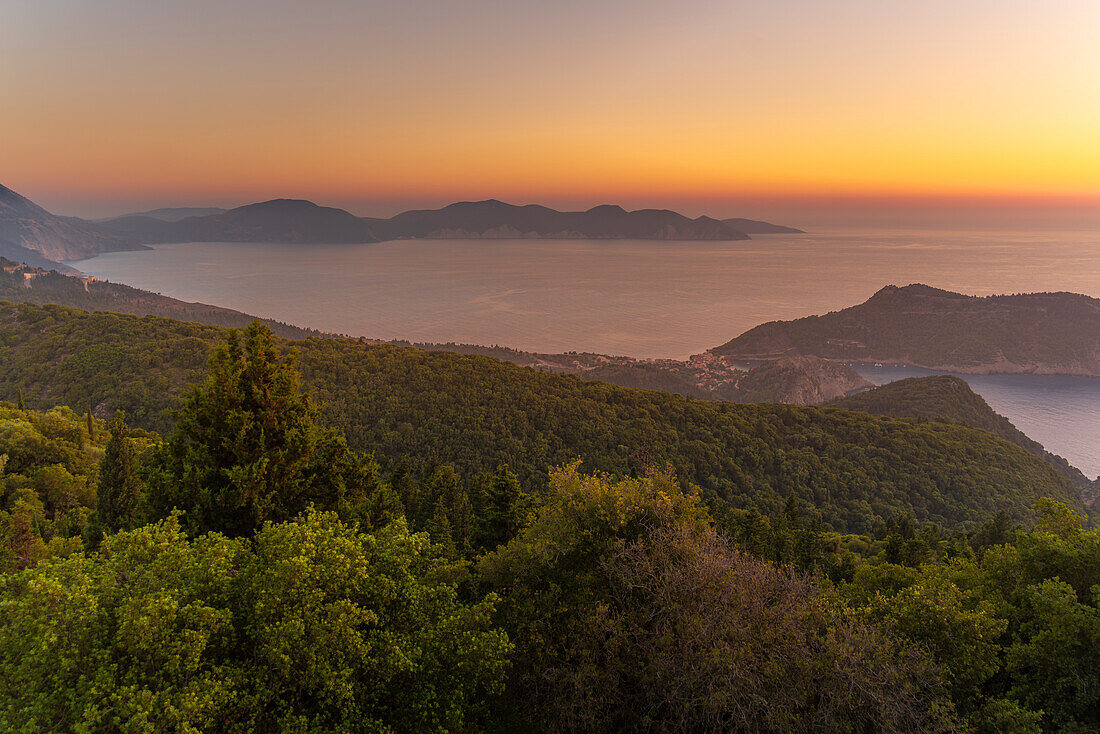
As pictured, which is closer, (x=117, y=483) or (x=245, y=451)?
(x=245, y=451)

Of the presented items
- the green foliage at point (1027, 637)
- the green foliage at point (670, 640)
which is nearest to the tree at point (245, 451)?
the green foliage at point (670, 640)

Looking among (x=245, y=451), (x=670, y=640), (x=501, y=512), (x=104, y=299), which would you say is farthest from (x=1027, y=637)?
(x=104, y=299)

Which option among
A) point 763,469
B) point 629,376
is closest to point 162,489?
point 763,469

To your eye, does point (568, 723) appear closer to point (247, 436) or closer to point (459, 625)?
point (459, 625)

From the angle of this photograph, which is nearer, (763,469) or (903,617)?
(903,617)

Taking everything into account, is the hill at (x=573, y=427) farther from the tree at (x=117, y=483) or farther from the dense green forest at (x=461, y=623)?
the dense green forest at (x=461, y=623)

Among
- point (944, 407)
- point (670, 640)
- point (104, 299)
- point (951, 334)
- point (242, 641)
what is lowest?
point (944, 407)

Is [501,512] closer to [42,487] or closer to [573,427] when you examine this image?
[42,487]
